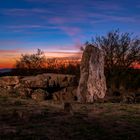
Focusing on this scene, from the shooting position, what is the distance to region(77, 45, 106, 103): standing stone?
1864 cm

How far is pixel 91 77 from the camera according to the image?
19.0 metres

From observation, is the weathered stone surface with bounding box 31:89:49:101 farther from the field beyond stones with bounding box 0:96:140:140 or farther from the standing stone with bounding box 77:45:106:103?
the field beyond stones with bounding box 0:96:140:140

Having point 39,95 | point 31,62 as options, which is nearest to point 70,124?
point 39,95

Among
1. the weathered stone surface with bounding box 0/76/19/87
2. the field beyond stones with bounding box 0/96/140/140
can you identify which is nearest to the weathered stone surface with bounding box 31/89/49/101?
the weathered stone surface with bounding box 0/76/19/87

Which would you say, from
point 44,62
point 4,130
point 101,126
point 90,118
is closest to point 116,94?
point 90,118

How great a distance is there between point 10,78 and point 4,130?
13.3 m

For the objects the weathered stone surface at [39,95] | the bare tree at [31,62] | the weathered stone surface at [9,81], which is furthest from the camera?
the bare tree at [31,62]

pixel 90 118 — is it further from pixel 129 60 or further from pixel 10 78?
pixel 129 60

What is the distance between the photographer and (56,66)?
35.4m

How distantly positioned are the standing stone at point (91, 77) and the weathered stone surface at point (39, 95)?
2396 mm

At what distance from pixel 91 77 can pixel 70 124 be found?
792 cm

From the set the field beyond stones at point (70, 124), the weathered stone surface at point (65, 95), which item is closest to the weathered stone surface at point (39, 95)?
the weathered stone surface at point (65, 95)

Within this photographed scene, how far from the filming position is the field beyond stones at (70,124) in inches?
383

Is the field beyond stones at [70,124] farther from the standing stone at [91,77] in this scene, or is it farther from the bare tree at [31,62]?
the bare tree at [31,62]
